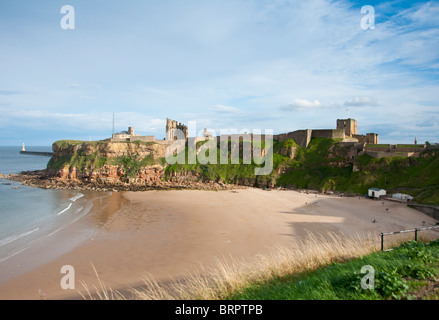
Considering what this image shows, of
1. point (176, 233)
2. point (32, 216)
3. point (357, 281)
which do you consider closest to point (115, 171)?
point (32, 216)

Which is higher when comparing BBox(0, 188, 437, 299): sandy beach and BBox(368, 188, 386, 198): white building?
BBox(368, 188, 386, 198): white building

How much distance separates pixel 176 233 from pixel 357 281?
17.5 meters

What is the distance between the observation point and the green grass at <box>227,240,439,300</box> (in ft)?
18.3

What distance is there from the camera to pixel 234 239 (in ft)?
65.3

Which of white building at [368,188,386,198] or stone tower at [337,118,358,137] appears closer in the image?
white building at [368,188,386,198]

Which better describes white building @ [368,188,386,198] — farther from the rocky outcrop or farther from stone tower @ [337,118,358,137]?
the rocky outcrop

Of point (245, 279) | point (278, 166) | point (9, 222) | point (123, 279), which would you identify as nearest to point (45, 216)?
point (9, 222)

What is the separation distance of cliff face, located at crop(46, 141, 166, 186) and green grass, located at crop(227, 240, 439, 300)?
160ft

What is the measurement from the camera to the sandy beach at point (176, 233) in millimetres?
14414

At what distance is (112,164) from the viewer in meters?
57.2

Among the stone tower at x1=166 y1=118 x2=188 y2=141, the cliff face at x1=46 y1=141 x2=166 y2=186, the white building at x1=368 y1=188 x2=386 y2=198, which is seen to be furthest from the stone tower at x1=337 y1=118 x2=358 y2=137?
the cliff face at x1=46 y1=141 x2=166 y2=186

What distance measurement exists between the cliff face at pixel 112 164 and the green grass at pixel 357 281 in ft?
160

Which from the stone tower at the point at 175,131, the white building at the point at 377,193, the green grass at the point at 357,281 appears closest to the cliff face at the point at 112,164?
the stone tower at the point at 175,131
